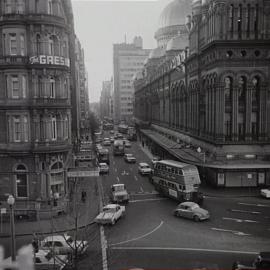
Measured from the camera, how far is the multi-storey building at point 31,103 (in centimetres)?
3806

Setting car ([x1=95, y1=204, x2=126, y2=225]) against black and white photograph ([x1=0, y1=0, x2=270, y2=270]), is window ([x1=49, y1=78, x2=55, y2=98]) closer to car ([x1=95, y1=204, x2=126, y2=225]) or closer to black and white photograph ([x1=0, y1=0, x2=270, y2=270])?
black and white photograph ([x1=0, y1=0, x2=270, y2=270])

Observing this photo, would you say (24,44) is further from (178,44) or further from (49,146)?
Answer: (178,44)

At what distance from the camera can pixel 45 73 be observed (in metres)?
38.9

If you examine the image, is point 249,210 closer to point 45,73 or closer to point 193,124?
point 45,73

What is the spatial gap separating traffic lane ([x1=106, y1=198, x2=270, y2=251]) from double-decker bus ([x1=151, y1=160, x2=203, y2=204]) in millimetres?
3616

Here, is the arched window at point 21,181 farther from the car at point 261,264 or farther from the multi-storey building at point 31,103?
the car at point 261,264

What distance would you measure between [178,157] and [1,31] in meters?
32.6

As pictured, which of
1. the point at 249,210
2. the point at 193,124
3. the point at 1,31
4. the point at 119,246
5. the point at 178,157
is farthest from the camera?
the point at 193,124

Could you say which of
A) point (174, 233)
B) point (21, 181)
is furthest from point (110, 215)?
point (21, 181)

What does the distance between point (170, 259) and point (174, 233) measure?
615cm

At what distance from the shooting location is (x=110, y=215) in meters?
36.7

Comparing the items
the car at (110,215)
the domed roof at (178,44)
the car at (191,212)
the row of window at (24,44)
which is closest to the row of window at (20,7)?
the row of window at (24,44)

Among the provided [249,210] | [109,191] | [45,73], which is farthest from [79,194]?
[249,210]

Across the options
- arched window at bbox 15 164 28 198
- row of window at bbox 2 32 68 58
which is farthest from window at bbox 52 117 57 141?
row of window at bbox 2 32 68 58
